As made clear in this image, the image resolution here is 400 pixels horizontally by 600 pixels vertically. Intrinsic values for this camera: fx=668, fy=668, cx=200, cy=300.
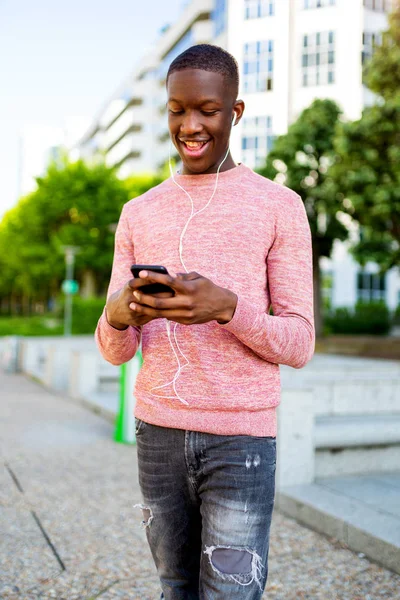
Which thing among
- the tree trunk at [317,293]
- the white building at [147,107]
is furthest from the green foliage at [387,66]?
the white building at [147,107]

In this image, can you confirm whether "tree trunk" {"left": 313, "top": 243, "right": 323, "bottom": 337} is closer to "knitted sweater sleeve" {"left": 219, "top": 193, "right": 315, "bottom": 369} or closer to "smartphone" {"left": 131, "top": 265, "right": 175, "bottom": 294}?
"knitted sweater sleeve" {"left": 219, "top": 193, "right": 315, "bottom": 369}

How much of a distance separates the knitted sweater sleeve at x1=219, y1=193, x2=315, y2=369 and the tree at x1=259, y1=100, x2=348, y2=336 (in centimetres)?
2026

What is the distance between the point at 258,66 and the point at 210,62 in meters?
31.0

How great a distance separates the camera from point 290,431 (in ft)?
16.0

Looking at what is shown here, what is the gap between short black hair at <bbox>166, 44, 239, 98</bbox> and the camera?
5.67 ft

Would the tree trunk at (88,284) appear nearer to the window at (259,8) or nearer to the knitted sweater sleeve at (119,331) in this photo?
the window at (259,8)

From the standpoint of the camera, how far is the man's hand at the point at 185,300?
4.65 ft

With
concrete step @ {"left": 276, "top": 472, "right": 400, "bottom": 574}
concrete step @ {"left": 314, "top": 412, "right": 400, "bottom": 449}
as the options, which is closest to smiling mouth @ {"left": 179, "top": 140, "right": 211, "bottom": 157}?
concrete step @ {"left": 276, "top": 472, "right": 400, "bottom": 574}

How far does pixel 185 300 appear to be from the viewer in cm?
143

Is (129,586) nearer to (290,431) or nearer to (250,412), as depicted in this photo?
(290,431)

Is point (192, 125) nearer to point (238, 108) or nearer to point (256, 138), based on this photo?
point (238, 108)

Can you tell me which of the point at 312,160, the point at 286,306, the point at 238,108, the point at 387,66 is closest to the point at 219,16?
the point at 312,160

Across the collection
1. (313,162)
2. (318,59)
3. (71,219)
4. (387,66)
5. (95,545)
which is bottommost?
(95,545)

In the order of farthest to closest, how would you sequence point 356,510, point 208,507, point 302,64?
point 302,64
point 356,510
point 208,507
